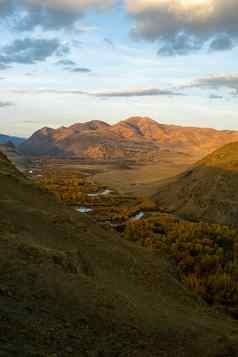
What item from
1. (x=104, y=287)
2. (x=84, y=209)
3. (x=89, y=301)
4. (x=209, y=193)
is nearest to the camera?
(x=89, y=301)

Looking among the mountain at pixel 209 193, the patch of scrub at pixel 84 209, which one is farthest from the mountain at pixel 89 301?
the patch of scrub at pixel 84 209

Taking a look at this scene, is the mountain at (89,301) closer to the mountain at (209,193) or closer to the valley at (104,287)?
the valley at (104,287)

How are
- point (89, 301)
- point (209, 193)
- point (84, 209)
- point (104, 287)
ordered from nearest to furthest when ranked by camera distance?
point (89, 301), point (104, 287), point (84, 209), point (209, 193)

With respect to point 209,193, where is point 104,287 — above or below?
above

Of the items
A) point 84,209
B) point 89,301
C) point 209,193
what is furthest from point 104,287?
point 209,193

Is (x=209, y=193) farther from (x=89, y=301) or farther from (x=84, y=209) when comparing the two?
(x=89, y=301)

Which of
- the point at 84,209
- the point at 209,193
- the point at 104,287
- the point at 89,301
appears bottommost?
the point at 84,209

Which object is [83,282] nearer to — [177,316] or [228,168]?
[177,316]
